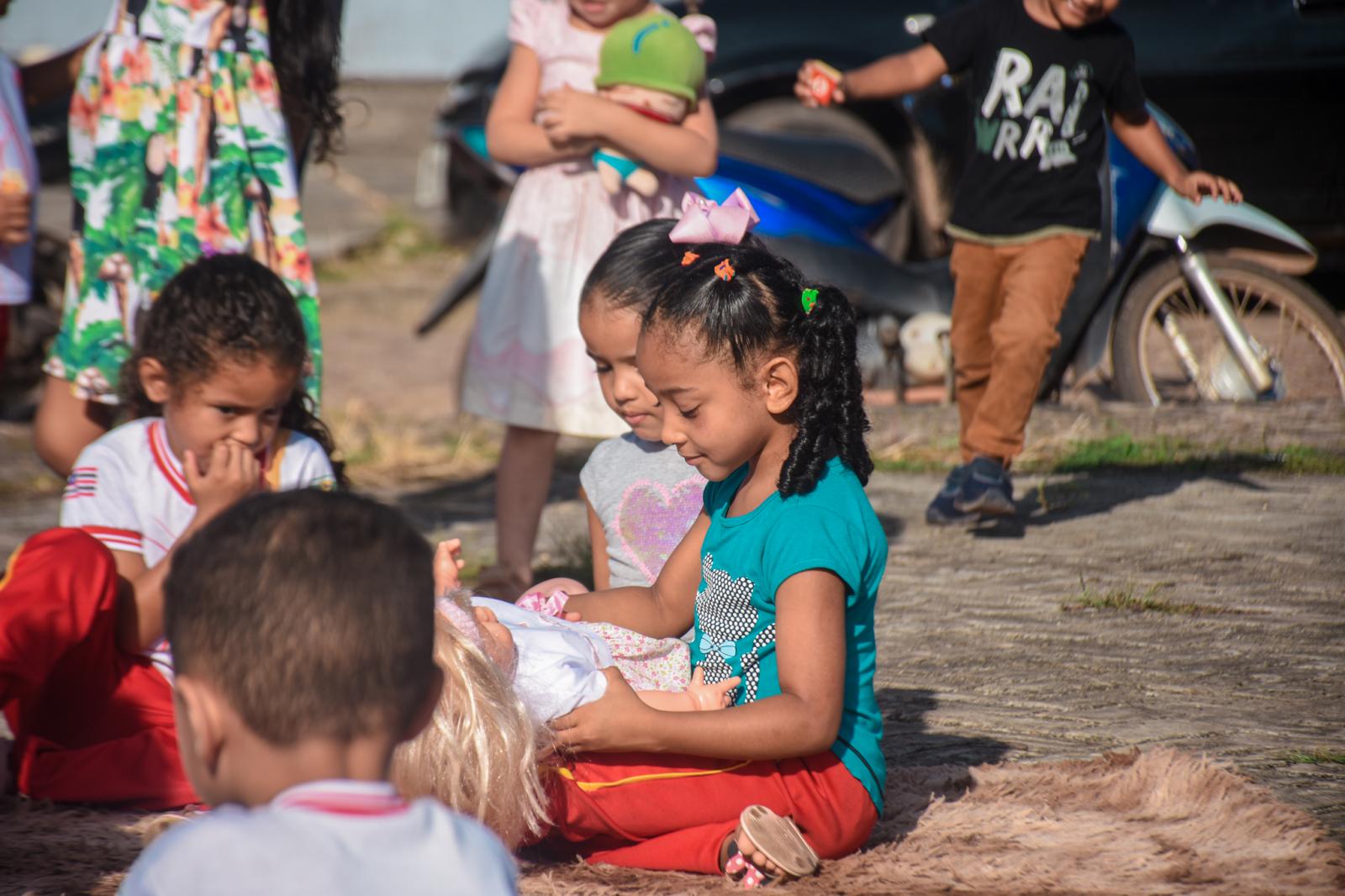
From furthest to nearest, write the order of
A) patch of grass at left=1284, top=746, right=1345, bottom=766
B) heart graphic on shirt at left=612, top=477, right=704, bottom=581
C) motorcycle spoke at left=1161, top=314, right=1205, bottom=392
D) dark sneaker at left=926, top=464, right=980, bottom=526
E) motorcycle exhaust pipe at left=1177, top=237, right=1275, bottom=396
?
motorcycle spoke at left=1161, top=314, right=1205, bottom=392 < motorcycle exhaust pipe at left=1177, top=237, right=1275, bottom=396 < dark sneaker at left=926, top=464, right=980, bottom=526 < heart graphic on shirt at left=612, top=477, right=704, bottom=581 < patch of grass at left=1284, top=746, right=1345, bottom=766

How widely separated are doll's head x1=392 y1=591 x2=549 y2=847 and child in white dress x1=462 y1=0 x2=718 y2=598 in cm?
142

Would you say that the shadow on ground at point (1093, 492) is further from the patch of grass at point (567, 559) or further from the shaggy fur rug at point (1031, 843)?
the shaggy fur rug at point (1031, 843)

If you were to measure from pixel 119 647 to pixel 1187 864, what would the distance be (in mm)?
1694

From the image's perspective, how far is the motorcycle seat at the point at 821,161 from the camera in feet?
17.7

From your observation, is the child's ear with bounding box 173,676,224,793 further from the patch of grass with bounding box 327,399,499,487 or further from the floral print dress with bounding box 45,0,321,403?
the patch of grass with bounding box 327,399,499,487

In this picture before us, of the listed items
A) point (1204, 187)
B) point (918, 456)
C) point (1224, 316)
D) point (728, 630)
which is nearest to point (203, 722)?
point (728, 630)

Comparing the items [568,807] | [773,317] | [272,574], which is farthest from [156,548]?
[272,574]

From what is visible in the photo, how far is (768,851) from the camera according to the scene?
1.90 metres

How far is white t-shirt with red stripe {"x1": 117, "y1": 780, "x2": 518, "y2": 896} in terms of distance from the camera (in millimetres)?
1169

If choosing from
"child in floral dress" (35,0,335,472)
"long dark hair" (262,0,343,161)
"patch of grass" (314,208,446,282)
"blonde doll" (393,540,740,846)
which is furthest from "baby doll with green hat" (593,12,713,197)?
"patch of grass" (314,208,446,282)

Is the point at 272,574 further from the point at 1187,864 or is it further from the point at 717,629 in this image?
the point at 1187,864

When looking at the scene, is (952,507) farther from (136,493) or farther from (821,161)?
(136,493)

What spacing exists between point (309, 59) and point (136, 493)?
1.33m

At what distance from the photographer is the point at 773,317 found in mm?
2020
